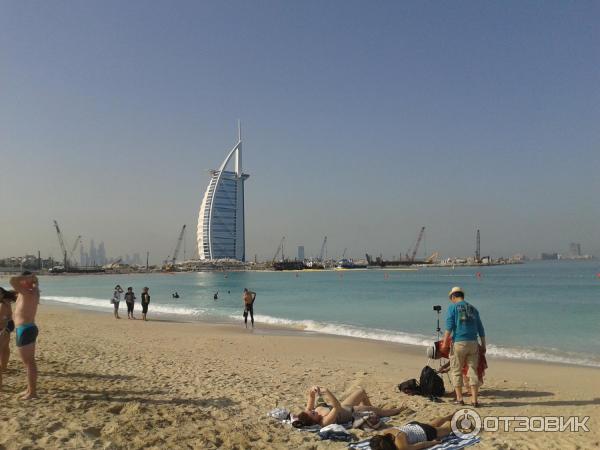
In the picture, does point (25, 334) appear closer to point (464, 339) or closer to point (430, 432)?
point (430, 432)

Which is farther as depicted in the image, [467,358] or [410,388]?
[410,388]

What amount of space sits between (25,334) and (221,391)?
2827 millimetres

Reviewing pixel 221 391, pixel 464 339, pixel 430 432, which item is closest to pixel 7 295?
pixel 221 391

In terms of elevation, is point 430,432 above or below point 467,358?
below

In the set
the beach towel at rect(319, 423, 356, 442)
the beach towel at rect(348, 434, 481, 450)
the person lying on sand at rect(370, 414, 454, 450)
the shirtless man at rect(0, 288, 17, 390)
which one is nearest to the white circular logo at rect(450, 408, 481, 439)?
the beach towel at rect(348, 434, 481, 450)

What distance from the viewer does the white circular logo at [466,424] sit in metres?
5.14

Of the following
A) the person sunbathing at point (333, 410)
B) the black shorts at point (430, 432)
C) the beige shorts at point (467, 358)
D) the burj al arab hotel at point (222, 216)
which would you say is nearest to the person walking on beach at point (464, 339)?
the beige shorts at point (467, 358)

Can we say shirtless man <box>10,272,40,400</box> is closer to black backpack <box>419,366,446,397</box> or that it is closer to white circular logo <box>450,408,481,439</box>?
white circular logo <box>450,408,481,439</box>

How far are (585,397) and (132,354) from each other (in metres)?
8.77

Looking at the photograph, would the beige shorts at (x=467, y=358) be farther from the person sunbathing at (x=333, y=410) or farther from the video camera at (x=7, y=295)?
the video camera at (x=7, y=295)

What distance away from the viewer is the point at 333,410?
539 centimetres

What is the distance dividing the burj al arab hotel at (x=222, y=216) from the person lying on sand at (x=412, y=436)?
163 metres

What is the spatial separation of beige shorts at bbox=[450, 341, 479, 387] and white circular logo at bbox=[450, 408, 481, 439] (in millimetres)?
488

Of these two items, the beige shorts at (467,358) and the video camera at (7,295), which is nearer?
the beige shorts at (467,358)
